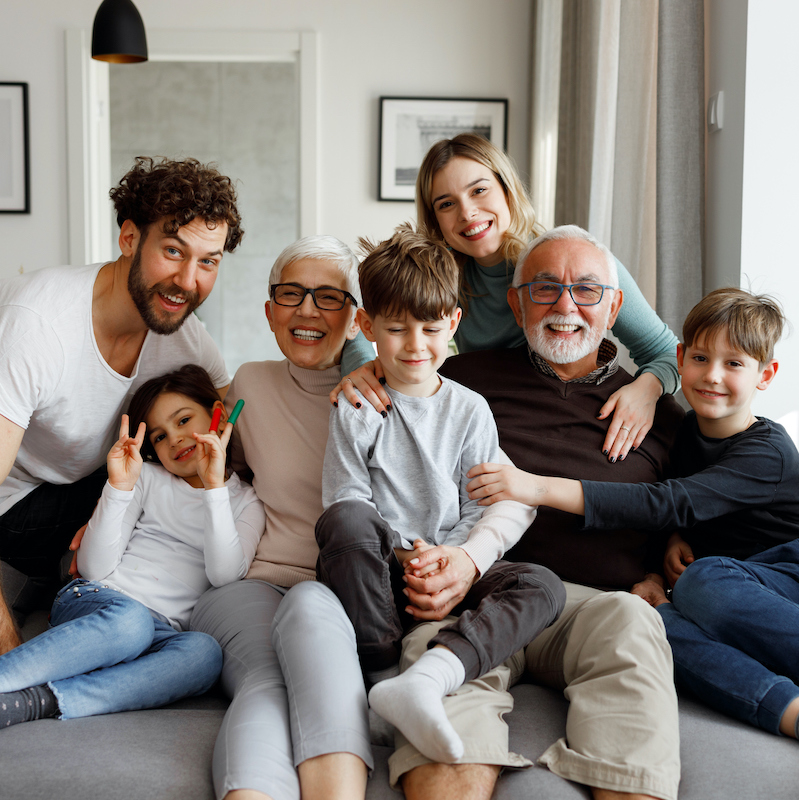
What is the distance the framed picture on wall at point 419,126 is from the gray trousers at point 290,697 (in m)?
3.24

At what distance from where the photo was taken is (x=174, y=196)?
1.65 meters

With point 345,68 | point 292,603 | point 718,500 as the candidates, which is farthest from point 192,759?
point 345,68

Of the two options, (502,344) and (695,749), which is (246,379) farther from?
(695,749)

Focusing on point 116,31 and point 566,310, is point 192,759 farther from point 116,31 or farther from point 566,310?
point 116,31

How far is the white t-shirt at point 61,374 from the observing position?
61.4 inches

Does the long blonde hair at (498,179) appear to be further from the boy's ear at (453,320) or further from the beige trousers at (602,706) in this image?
the beige trousers at (602,706)

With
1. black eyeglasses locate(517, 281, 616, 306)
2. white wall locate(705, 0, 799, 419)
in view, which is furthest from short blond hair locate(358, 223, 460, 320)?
white wall locate(705, 0, 799, 419)

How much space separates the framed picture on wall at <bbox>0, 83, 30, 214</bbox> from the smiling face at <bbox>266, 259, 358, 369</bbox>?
3117 mm

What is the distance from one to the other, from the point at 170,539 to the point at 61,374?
0.42m

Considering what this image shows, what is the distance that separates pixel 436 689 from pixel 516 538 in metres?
0.45

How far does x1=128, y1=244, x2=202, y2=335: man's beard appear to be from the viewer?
169 cm

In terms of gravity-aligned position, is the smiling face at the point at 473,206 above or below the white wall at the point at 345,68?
below

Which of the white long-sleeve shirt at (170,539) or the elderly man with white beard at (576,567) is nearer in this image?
the elderly man with white beard at (576,567)

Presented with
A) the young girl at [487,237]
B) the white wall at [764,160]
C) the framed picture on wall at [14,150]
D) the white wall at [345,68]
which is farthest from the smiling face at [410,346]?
the framed picture on wall at [14,150]
